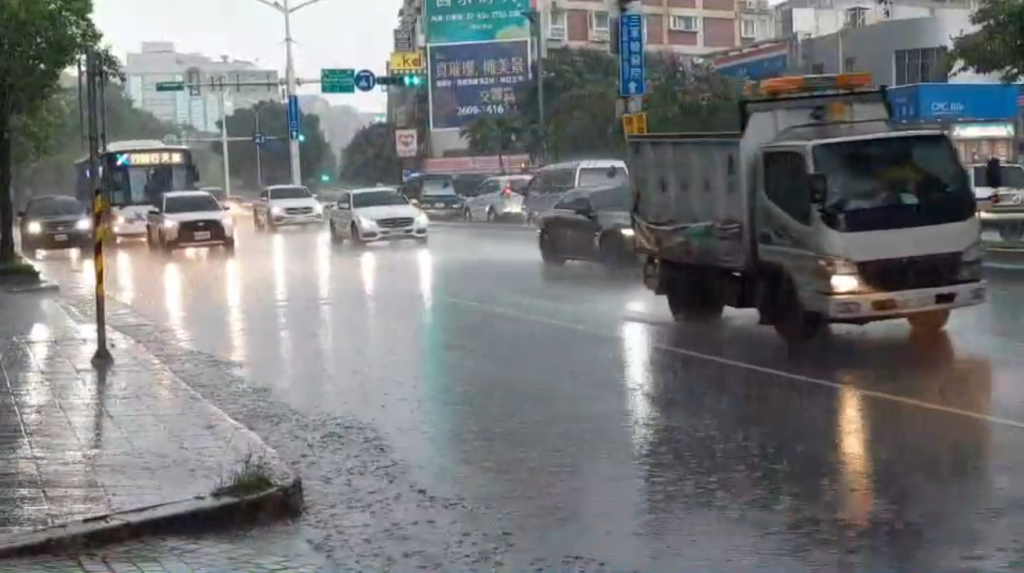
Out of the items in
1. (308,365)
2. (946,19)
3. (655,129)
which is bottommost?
(308,365)

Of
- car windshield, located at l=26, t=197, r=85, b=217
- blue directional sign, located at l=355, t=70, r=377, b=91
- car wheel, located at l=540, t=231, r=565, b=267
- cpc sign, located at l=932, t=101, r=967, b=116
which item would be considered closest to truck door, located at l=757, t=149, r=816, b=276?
car wheel, located at l=540, t=231, r=565, b=267

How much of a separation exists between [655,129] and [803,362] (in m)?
6.22

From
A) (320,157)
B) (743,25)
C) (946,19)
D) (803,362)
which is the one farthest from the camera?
(320,157)

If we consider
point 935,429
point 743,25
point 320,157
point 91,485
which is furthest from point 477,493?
point 320,157

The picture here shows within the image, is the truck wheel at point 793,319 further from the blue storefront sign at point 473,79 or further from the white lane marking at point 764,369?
the blue storefront sign at point 473,79

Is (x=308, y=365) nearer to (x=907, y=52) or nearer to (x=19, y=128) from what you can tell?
(x=19, y=128)

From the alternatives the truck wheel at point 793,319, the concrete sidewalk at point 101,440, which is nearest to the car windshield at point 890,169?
the truck wheel at point 793,319

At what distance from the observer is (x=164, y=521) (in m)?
8.53

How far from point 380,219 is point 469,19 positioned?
1934 inches

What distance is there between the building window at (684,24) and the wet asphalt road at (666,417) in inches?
2991

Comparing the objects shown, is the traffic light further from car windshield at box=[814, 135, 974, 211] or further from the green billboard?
car windshield at box=[814, 135, 974, 211]

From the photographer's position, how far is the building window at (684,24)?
9810 cm

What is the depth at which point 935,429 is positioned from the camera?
36.1ft

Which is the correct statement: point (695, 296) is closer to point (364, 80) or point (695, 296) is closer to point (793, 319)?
point (793, 319)
